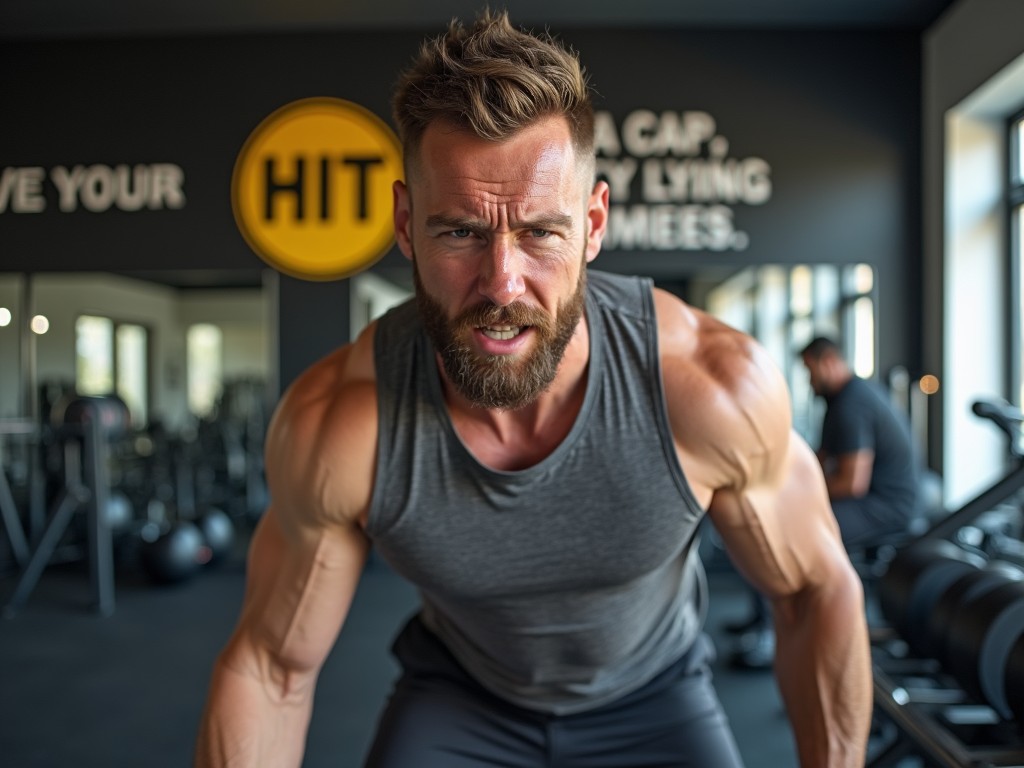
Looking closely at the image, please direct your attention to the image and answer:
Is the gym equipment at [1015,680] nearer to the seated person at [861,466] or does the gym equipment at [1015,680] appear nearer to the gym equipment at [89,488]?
the seated person at [861,466]

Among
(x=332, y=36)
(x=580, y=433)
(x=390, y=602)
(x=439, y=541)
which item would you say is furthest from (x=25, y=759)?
(x=332, y=36)

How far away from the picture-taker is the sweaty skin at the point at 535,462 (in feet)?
3.01

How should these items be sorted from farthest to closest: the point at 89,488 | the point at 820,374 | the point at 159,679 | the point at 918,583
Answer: the point at 89,488 → the point at 820,374 → the point at 159,679 → the point at 918,583

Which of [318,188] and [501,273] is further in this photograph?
[318,188]

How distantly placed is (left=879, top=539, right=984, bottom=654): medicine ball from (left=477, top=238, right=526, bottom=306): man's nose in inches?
49.9

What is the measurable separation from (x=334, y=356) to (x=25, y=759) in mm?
1730

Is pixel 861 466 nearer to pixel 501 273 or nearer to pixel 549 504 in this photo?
pixel 549 504

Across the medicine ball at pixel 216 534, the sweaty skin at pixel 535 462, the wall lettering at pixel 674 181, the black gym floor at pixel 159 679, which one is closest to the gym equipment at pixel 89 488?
the black gym floor at pixel 159 679

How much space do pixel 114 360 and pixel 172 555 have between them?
165cm

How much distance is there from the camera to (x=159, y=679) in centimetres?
262

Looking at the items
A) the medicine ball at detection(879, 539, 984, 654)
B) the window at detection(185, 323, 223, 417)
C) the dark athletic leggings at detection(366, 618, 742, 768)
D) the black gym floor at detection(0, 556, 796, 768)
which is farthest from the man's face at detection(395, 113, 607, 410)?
the window at detection(185, 323, 223, 417)

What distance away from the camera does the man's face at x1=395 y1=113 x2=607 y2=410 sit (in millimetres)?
792

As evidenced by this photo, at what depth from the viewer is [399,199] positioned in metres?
0.93

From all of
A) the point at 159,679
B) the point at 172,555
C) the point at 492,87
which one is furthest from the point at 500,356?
the point at 172,555
